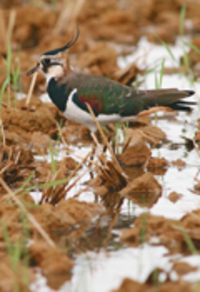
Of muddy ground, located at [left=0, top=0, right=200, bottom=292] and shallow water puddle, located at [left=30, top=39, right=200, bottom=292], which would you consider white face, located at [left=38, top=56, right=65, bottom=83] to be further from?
shallow water puddle, located at [left=30, top=39, right=200, bottom=292]

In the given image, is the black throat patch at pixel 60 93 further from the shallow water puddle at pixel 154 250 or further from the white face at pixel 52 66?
the shallow water puddle at pixel 154 250

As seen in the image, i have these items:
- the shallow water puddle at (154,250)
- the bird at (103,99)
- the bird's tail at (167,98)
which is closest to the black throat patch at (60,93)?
the bird at (103,99)

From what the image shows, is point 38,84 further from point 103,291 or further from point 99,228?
point 103,291

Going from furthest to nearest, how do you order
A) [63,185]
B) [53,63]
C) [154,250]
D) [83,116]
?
1. [53,63]
2. [83,116]
3. [63,185]
4. [154,250]

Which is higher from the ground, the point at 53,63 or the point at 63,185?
the point at 53,63

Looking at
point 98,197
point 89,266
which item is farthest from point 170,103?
point 89,266

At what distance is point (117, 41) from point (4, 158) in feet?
21.7

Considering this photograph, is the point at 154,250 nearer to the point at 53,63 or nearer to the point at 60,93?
the point at 60,93

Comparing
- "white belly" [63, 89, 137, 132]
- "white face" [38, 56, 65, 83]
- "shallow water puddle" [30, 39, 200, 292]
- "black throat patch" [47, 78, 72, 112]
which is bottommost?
"shallow water puddle" [30, 39, 200, 292]

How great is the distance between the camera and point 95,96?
6.37m

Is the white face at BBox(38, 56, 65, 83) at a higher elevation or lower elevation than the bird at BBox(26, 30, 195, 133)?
higher

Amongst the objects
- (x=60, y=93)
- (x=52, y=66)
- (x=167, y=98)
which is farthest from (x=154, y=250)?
(x=52, y=66)

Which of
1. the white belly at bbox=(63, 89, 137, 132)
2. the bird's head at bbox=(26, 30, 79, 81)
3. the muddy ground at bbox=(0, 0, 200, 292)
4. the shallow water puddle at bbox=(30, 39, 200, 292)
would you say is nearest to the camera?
the shallow water puddle at bbox=(30, 39, 200, 292)

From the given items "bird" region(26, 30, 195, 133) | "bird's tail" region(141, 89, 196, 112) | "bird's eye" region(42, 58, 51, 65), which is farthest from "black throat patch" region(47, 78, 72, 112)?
"bird's tail" region(141, 89, 196, 112)
